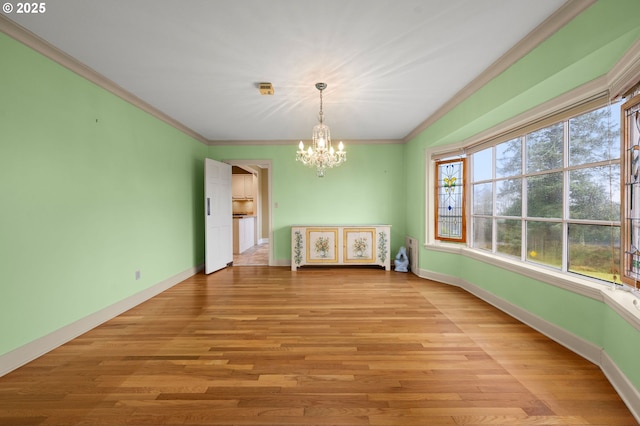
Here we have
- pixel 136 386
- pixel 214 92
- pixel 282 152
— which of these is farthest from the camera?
pixel 282 152

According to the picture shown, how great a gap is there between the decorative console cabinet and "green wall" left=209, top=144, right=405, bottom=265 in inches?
15.7

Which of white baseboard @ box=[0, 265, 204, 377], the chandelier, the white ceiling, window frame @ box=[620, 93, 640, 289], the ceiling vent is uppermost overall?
the white ceiling

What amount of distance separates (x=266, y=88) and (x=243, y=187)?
6.09 meters

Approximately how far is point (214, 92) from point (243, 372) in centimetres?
299

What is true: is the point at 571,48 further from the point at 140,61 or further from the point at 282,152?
the point at 282,152

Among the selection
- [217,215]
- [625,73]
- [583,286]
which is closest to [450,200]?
[583,286]

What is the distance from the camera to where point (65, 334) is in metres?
2.40

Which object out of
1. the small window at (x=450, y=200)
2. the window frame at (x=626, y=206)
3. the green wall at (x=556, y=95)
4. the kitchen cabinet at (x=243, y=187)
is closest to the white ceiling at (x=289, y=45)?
the green wall at (x=556, y=95)

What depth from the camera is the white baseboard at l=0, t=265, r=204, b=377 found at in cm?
199

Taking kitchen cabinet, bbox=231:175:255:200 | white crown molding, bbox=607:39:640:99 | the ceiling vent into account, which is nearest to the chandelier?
the ceiling vent

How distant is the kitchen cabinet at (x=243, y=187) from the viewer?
8.68 m

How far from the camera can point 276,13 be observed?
1884 millimetres

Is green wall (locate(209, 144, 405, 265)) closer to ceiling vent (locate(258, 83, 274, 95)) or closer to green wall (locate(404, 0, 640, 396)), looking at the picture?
green wall (locate(404, 0, 640, 396))

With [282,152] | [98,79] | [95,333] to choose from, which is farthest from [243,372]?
[282,152]
